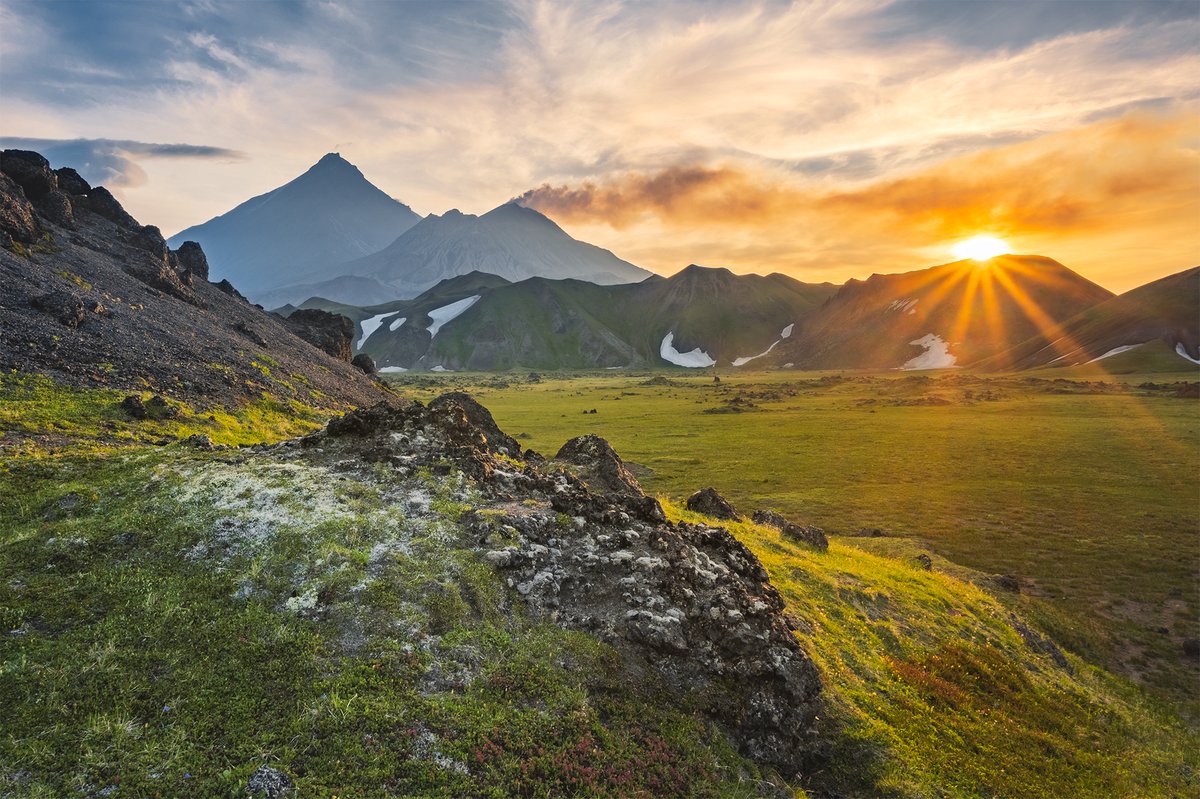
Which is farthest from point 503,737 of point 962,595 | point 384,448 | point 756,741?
point 962,595

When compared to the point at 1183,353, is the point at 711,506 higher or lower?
lower

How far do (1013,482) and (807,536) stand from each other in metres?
32.0

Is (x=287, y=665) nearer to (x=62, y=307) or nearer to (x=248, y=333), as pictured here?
(x=62, y=307)

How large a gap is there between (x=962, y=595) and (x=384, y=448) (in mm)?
24766

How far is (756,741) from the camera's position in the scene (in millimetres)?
12219

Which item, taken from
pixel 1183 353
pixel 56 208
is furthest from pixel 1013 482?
pixel 1183 353

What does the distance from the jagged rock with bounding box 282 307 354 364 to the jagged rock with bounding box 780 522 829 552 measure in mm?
65188

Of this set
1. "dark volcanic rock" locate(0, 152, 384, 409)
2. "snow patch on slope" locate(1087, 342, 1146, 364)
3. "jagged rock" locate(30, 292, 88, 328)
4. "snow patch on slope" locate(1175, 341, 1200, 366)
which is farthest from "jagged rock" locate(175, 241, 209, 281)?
"snow patch on slope" locate(1175, 341, 1200, 366)

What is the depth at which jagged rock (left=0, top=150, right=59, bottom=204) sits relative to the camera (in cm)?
4944

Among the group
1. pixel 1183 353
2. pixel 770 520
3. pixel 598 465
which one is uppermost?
pixel 1183 353

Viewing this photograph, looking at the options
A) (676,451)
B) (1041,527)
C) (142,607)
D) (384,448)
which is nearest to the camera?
(142,607)

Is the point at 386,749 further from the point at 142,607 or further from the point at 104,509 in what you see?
the point at 104,509

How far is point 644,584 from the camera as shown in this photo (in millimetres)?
14211

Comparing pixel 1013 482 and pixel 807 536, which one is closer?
pixel 807 536
